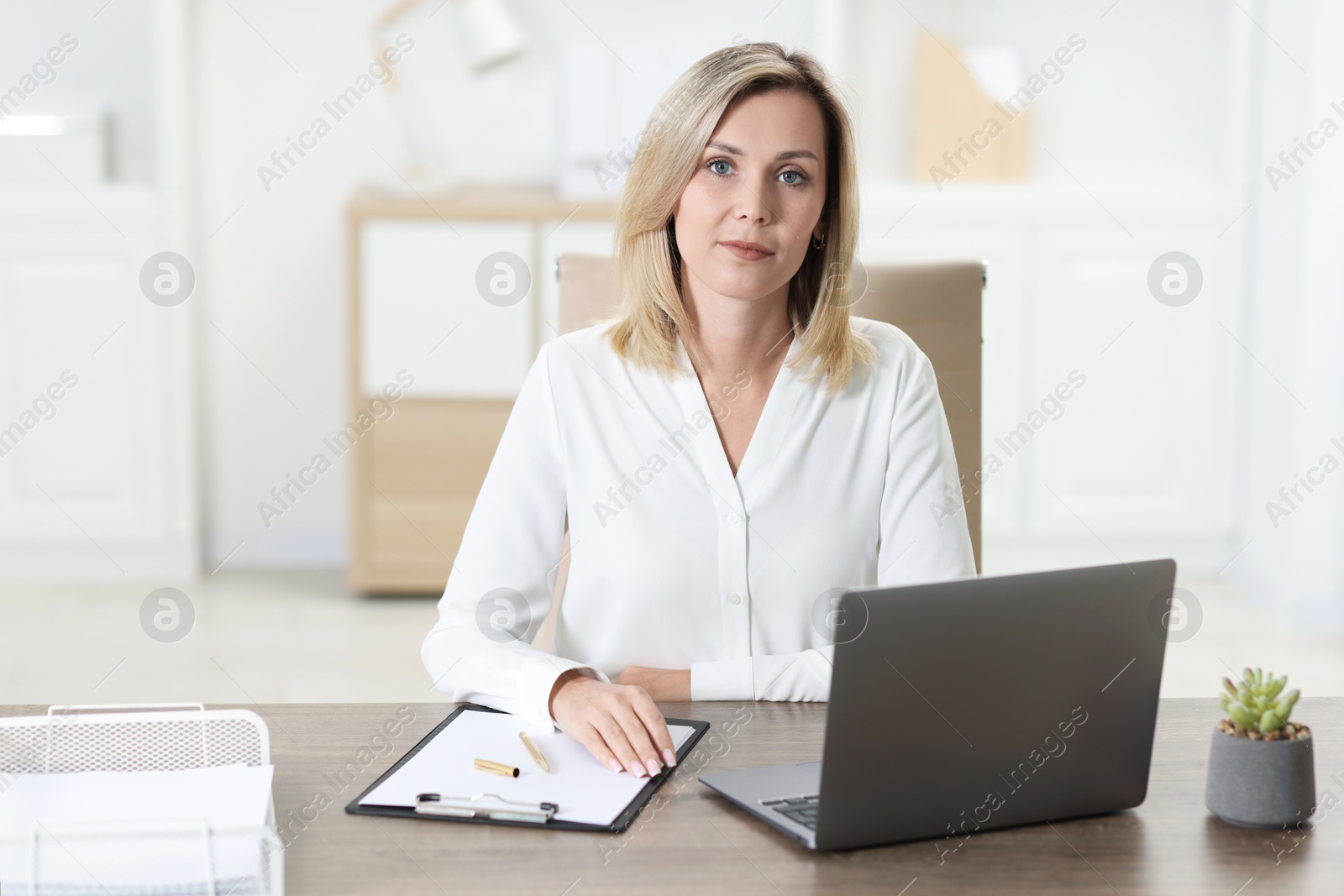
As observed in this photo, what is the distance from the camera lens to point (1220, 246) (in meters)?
3.83

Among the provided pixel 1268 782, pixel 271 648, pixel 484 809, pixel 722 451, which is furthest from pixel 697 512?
pixel 271 648

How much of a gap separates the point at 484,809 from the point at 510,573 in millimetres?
509

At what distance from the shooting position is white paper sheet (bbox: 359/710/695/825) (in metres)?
1.02

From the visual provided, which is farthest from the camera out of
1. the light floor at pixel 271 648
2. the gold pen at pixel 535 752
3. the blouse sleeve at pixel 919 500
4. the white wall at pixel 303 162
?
the white wall at pixel 303 162

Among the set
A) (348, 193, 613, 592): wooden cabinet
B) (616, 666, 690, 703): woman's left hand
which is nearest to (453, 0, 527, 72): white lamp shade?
(348, 193, 613, 592): wooden cabinet

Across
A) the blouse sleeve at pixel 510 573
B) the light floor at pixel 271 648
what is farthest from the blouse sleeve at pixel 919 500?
the light floor at pixel 271 648

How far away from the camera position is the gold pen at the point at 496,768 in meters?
1.07

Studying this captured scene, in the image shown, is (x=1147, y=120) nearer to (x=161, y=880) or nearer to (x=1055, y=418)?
(x=1055, y=418)

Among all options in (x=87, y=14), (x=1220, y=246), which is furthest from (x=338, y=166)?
(x=1220, y=246)

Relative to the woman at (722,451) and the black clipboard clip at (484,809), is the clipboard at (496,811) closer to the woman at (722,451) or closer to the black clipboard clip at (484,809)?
the black clipboard clip at (484,809)

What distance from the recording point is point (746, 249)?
1.55 m

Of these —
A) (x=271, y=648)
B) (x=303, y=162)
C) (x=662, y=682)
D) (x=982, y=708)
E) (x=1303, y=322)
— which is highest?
(x=303, y=162)

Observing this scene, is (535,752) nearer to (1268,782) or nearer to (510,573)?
(510,573)

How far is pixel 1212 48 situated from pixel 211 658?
330cm
